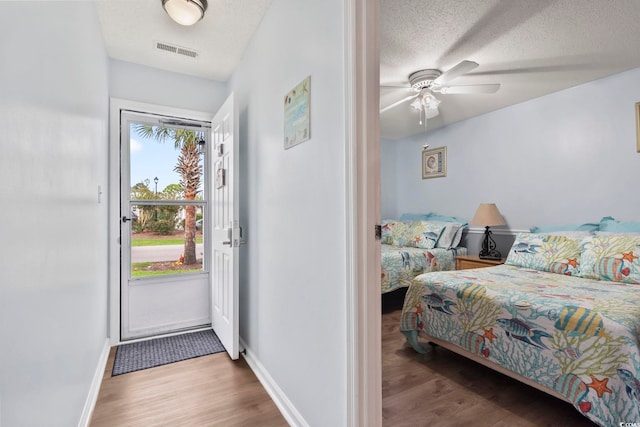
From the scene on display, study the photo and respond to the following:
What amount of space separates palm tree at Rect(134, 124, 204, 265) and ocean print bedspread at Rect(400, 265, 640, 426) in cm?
218

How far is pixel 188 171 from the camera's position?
3154 millimetres

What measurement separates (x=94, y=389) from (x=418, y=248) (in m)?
3.51

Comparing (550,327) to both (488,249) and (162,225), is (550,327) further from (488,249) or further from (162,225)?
(162,225)

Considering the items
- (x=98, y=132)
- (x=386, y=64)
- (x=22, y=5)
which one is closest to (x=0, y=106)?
(x=22, y=5)

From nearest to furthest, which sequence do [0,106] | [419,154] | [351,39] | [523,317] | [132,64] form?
[0,106], [351,39], [523,317], [132,64], [419,154]

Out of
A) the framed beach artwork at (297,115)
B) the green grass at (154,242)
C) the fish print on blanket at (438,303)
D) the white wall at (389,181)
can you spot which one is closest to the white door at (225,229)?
the green grass at (154,242)

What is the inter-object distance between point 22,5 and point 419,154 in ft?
15.6

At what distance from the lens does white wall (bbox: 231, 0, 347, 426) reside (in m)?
1.34

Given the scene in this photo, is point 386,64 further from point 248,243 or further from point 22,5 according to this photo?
point 22,5

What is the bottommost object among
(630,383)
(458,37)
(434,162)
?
(630,383)

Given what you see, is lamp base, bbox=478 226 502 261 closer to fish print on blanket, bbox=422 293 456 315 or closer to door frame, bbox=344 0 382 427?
fish print on blanket, bbox=422 293 456 315

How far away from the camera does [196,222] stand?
3188 mm

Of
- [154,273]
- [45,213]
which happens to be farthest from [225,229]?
[45,213]

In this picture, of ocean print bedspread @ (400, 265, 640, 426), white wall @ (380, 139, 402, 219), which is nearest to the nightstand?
ocean print bedspread @ (400, 265, 640, 426)
